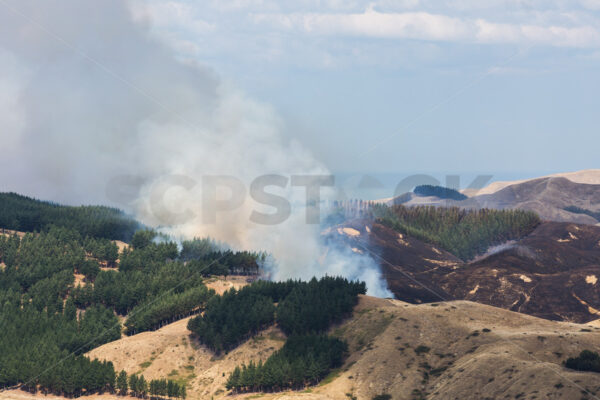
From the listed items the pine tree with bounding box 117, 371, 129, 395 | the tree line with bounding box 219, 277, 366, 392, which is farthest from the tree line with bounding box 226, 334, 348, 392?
the pine tree with bounding box 117, 371, 129, 395

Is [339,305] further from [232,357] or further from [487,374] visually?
[487,374]

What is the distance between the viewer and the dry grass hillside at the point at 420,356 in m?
114

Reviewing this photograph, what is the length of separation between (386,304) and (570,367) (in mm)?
66182

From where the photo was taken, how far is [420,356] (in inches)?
5630

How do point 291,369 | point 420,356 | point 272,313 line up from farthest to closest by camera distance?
point 272,313 < point 291,369 < point 420,356

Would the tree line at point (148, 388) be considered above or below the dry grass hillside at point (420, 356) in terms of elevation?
below

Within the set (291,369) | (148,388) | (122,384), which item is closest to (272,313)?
(291,369)

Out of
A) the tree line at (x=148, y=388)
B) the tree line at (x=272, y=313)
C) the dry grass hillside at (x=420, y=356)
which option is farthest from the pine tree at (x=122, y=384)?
the tree line at (x=272, y=313)

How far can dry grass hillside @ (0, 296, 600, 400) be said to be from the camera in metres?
114

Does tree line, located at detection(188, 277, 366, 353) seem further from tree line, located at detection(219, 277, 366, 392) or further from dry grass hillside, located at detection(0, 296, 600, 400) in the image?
dry grass hillside, located at detection(0, 296, 600, 400)

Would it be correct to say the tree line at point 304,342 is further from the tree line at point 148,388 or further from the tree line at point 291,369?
the tree line at point 148,388

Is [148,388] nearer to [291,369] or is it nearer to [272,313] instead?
[291,369]

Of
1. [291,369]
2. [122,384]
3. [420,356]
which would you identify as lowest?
[122,384]

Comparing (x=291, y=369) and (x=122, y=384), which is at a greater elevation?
(x=291, y=369)
